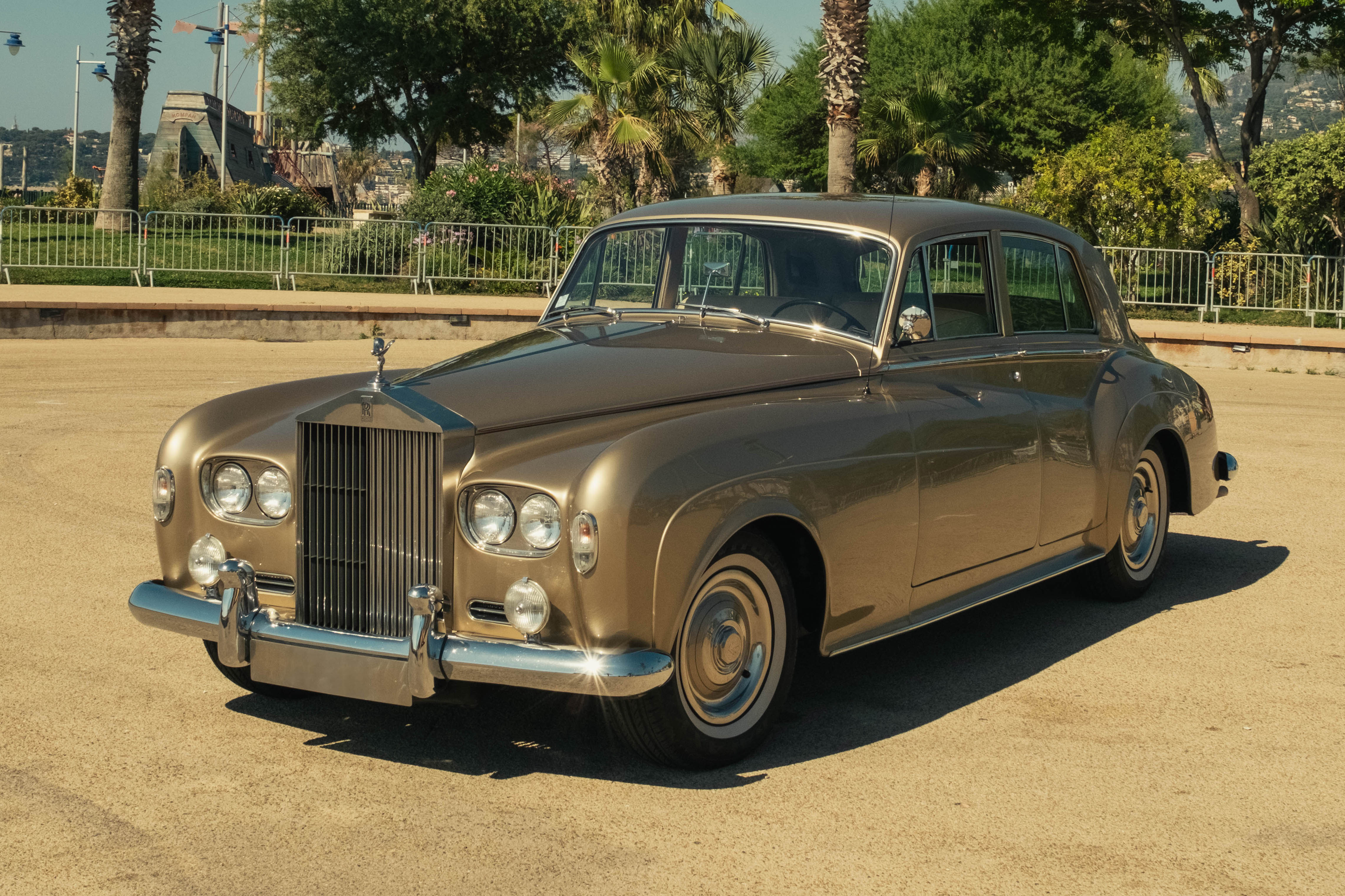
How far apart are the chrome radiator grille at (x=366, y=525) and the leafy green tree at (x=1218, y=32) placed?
25719 mm

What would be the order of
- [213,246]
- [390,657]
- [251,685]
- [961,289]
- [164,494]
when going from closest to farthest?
[390,657], [164,494], [251,685], [961,289], [213,246]

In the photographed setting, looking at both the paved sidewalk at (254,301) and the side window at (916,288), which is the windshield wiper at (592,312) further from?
the paved sidewalk at (254,301)

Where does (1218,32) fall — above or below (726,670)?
above

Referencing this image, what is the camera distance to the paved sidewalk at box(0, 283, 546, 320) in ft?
59.3

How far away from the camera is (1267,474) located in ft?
33.0

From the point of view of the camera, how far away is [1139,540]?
652cm

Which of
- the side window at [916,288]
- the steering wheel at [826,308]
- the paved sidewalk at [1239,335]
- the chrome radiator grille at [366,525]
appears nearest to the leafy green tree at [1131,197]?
the paved sidewalk at [1239,335]

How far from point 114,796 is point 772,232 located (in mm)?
3003

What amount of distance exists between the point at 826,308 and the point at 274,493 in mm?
2093

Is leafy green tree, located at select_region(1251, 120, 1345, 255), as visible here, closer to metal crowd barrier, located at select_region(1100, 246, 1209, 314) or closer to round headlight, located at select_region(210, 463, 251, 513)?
metal crowd barrier, located at select_region(1100, 246, 1209, 314)

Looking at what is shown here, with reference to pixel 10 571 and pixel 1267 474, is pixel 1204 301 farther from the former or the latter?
pixel 10 571

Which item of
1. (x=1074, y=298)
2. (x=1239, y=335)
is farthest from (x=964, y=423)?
(x=1239, y=335)

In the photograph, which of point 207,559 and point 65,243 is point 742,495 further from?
point 65,243

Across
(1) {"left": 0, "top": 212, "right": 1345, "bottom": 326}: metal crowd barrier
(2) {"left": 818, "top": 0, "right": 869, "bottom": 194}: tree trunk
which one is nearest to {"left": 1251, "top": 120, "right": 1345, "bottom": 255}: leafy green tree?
(1) {"left": 0, "top": 212, "right": 1345, "bottom": 326}: metal crowd barrier
